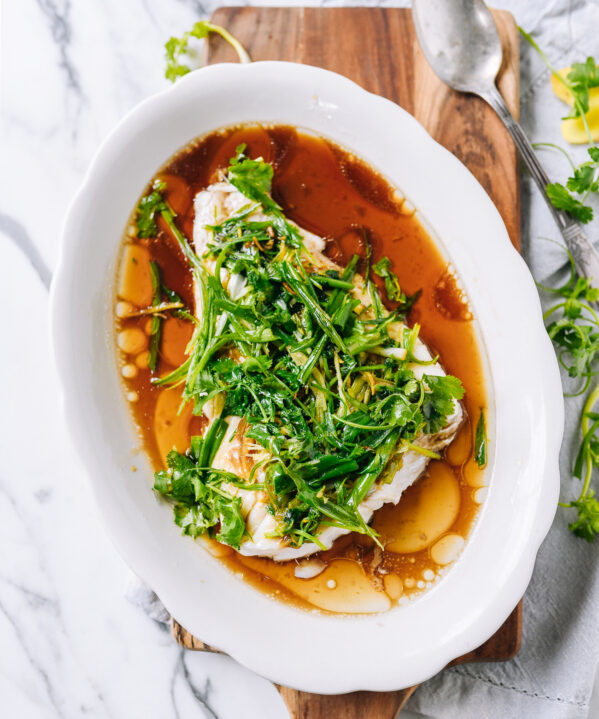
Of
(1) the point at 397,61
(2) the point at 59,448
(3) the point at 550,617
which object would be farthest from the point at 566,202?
(2) the point at 59,448

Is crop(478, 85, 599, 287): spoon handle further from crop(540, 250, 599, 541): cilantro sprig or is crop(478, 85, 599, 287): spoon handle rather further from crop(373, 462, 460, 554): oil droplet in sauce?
crop(373, 462, 460, 554): oil droplet in sauce

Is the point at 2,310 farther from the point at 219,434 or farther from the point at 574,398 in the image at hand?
the point at 574,398

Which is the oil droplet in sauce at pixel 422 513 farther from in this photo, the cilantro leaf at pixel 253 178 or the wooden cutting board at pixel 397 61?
the cilantro leaf at pixel 253 178

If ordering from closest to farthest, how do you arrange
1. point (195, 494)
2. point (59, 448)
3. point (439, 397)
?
point (439, 397) < point (195, 494) < point (59, 448)

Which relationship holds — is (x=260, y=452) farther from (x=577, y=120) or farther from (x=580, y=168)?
(x=577, y=120)

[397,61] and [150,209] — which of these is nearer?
[150,209]

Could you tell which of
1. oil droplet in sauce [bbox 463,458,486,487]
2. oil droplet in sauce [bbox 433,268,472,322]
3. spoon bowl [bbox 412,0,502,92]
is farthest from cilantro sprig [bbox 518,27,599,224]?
oil droplet in sauce [bbox 463,458,486,487]

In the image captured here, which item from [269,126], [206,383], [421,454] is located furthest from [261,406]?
[269,126]
